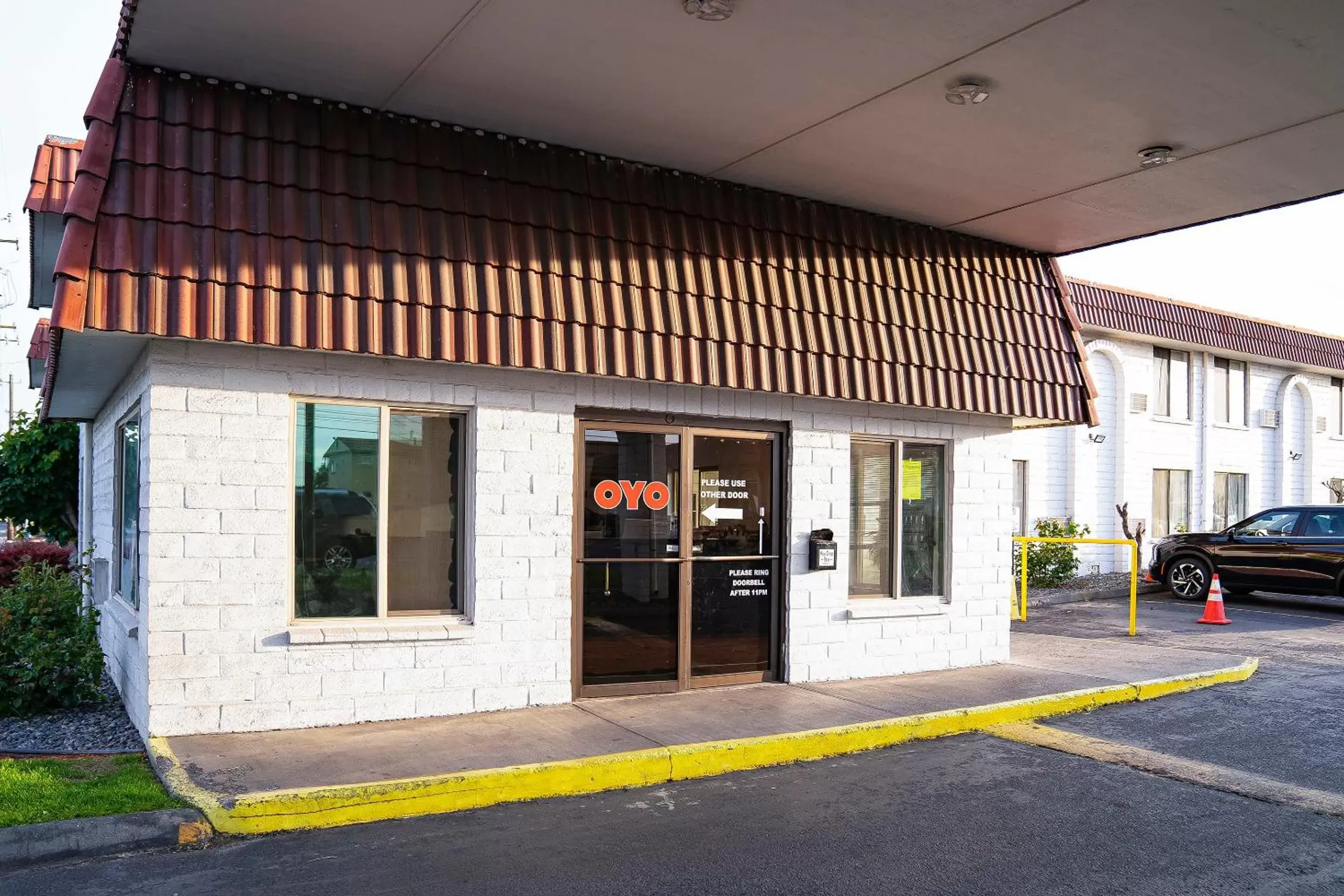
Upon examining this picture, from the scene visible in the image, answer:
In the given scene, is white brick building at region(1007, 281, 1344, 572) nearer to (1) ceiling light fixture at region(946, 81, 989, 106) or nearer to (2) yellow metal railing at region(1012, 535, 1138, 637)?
(2) yellow metal railing at region(1012, 535, 1138, 637)

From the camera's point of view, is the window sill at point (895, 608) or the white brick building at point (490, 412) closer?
the white brick building at point (490, 412)

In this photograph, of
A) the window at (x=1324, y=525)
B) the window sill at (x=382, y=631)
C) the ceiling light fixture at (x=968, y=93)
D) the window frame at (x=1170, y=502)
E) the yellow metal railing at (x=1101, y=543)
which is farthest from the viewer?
the window frame at (x=1170, y=502)

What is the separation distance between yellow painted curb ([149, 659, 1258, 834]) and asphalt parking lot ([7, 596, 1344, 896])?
12cm

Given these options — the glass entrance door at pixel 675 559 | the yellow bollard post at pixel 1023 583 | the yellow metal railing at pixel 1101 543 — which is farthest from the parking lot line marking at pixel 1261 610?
the glass entrance door at pixel 675 559

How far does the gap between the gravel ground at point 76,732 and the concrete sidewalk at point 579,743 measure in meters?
0.66

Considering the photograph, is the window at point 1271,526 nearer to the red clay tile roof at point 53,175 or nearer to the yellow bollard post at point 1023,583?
the yellow bollard post at point 1023,583

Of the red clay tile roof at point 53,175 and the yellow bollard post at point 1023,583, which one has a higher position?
the red clay tile roof at point 53,175

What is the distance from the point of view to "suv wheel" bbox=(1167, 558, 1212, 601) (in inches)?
753

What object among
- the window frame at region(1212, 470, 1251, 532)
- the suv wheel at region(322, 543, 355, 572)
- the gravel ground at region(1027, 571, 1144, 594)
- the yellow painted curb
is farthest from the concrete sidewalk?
the window frame at region(1212, 470, 1251, 532)

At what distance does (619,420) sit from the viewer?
9.09 m

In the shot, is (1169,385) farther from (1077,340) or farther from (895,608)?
(895,608)

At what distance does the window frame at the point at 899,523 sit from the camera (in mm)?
10555

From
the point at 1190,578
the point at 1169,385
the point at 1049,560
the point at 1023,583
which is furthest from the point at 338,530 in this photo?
the point at 1169,385

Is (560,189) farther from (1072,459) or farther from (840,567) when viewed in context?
(1072,459)
